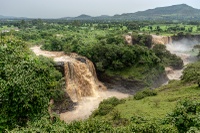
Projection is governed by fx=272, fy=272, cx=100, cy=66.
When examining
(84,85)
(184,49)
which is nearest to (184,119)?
(84,85)

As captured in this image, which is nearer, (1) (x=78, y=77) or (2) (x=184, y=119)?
(2) (x=184, y=119)

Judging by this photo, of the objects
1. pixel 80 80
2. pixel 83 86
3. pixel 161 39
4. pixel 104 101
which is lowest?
pixel 83 86

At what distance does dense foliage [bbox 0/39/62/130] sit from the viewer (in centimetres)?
1285

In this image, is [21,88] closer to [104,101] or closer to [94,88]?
[104,101]

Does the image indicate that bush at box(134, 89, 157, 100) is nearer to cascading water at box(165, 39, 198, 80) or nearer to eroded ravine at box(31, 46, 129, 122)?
eroded ravine at box(31, 46, 129, 122)

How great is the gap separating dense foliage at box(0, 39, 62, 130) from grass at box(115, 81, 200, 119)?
27.3 feet

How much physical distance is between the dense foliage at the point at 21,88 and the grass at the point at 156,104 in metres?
8.32

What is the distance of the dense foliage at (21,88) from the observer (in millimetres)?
12852

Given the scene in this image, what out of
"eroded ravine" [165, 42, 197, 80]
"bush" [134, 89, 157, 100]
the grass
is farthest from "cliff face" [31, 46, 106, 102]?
"eroded ravine" [165, 42, 197, 80]

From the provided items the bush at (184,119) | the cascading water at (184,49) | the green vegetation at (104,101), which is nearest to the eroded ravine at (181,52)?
the cascading water at (184,49)

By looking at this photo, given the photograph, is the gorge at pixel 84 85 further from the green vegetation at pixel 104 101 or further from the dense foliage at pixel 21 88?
the dense foliage at pixel 21 88

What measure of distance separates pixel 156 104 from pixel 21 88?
12.8 metres

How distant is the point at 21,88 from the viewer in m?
12.9

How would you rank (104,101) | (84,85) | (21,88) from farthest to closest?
(84,85) < (104,101) < (21,88)
